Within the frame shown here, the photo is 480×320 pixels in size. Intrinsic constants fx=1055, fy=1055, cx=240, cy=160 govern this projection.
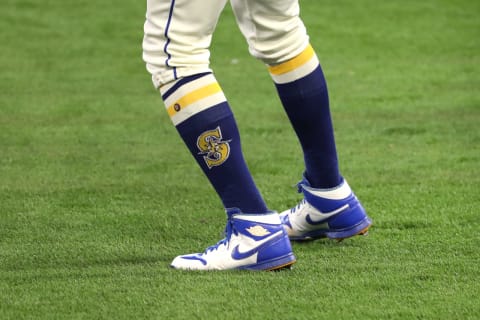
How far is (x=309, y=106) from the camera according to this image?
2.73 meters

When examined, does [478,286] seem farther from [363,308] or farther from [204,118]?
[204,118]

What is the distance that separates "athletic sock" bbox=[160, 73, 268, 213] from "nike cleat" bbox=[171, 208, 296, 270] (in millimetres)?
40

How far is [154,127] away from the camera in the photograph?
4633mm

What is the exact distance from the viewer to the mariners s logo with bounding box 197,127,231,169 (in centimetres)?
248

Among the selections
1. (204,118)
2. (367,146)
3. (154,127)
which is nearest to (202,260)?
(204,118)

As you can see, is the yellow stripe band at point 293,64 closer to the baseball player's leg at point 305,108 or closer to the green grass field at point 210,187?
the baseball player's leg at point 305,108

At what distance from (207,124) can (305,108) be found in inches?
14.4

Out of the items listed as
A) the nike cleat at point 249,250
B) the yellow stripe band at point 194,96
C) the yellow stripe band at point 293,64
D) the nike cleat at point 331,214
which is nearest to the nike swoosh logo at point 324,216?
the nike cleat at point 331,214

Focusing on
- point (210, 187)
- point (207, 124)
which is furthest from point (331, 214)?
point (210, 187)

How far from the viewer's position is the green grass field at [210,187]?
7.52 feet

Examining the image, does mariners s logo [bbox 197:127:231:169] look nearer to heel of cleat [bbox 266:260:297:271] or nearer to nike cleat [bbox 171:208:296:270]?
nike cleat [bbox 171:208:296:270]

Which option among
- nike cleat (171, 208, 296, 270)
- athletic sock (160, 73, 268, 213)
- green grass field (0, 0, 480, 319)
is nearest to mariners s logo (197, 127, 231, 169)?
athletic sock (160, 73, 268, 213)

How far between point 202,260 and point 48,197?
1022 millimetres

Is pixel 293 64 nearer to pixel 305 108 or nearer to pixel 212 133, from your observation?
pixel 305 108
